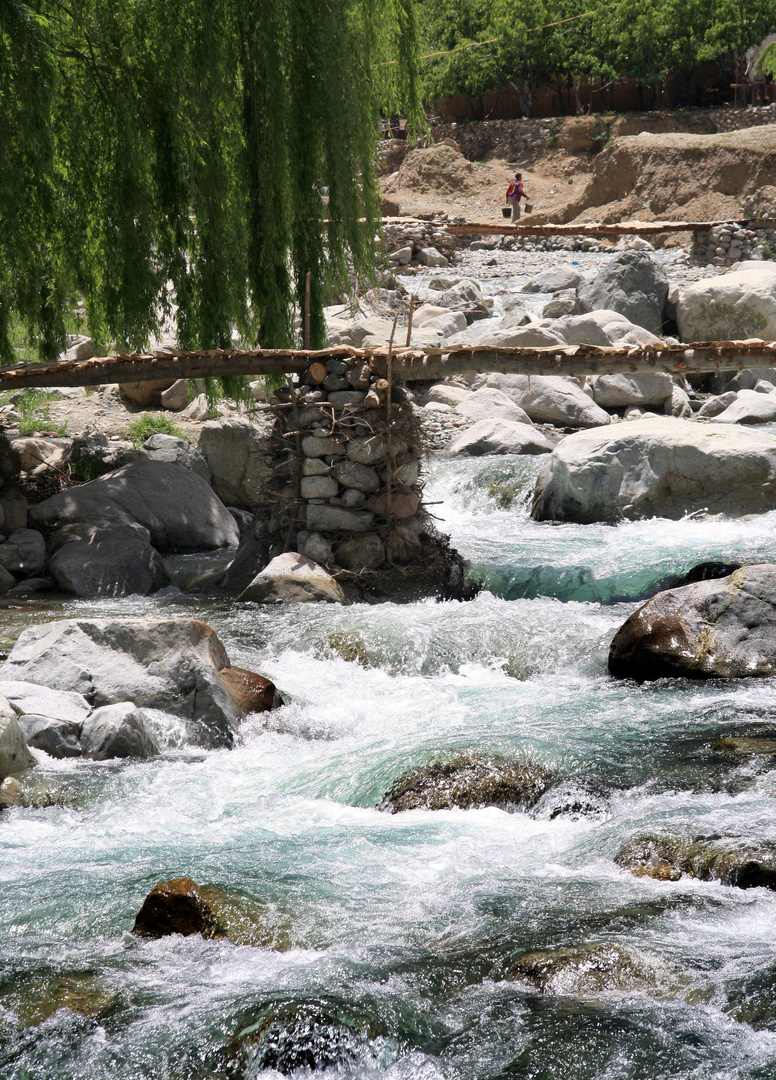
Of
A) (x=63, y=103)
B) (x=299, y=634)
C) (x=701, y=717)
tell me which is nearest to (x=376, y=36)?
(x=63, y=103)

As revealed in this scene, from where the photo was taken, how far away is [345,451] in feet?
26.7

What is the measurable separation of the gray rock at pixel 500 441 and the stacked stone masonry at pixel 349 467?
4.26m

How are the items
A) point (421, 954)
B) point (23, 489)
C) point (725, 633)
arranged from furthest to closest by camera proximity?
point (23, 489) < point (725, 633) < point (421, 954)

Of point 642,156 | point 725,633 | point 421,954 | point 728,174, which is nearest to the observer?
point 421,954

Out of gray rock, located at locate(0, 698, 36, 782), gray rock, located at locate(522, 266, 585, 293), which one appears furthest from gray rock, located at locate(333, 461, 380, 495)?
gray rock, located at locate(522, 266, 585, 293)

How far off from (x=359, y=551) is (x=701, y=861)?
15.3 ft

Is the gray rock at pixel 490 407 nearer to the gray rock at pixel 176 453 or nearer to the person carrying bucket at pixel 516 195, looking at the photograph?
the gray rock at pixel 176 453

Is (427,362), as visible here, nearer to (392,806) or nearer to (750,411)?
(392,806)

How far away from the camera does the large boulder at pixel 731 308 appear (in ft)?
52.9

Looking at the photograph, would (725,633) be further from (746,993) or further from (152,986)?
(152,986)

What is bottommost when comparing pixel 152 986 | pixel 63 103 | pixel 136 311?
pixel 152 986

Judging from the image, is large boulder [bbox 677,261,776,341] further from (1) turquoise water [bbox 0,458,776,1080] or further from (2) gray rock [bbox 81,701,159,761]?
(2) gray rock [bbox 81,701,159,761]

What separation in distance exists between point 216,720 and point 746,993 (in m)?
3.30

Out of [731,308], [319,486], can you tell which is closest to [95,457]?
[319,486]
